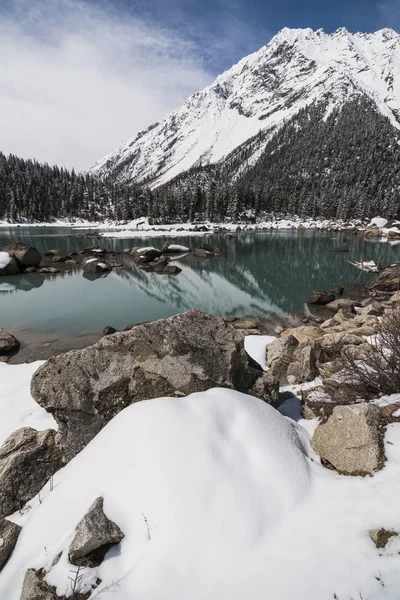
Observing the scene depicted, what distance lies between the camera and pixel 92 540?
2.58 meters

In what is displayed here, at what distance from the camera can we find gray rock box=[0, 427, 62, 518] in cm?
357

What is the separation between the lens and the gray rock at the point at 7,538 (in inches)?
112

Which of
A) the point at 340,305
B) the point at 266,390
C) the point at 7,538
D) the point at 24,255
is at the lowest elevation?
the point at 340,305

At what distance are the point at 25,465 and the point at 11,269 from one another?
104 feet

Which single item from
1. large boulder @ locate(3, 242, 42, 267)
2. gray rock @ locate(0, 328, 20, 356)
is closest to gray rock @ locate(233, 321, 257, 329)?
gray rock @ locate(0, 328, 20, 356)

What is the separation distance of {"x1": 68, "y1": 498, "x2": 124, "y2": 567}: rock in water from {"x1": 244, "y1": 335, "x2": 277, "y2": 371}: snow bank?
661cm

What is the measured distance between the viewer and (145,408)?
12.5ft

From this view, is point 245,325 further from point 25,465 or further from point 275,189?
point 275,189

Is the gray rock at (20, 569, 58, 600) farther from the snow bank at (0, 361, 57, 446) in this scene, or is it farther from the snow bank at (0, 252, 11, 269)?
the snow bank at (0, 252, 11, 269)

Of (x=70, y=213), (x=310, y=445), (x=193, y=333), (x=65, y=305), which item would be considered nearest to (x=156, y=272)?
(x=65, y=305)

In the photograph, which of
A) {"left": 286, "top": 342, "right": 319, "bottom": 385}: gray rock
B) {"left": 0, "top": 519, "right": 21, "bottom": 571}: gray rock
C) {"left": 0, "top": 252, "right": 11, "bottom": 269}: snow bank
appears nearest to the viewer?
{"left": 0, "top": 519, "right": 21, "bottom": 571}: gray rock

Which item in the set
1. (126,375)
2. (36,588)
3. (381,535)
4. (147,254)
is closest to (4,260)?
(147,254)

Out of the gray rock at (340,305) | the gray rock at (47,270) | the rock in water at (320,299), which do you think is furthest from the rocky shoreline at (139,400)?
the gray rock at (47,270)

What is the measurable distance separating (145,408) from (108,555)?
1503 millimetres
